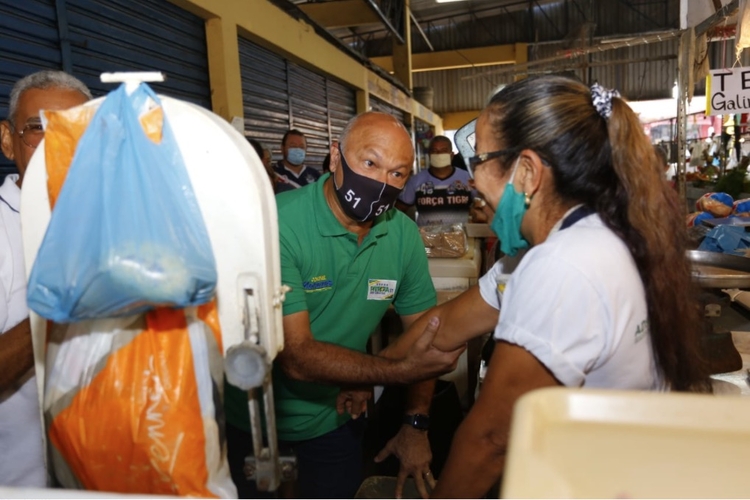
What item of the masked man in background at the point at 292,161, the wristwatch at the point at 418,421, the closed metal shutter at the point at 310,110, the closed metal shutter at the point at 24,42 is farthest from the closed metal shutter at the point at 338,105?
the wristwatch at the point at 418,421

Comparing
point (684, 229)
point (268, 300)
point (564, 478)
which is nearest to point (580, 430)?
point (564, 478)

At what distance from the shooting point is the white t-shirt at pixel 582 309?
1049 millimetres

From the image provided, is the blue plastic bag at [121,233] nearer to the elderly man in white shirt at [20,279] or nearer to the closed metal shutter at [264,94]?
the elderly man in white shirt at [20,279]

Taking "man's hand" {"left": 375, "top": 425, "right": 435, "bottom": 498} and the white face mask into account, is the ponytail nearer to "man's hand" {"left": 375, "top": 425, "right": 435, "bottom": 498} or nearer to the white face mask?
"man's hand" {"left": 375, "top": 425, "right": 435, "bottom": 498}

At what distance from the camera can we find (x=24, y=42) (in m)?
2.75

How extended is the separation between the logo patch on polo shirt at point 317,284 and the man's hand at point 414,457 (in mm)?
662

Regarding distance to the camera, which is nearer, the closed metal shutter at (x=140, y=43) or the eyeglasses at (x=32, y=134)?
the eyeglasses at (x=32, y=134)

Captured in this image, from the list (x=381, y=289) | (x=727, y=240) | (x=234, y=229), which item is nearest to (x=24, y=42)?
(x=381, y=289)

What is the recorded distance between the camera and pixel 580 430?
0.69 m

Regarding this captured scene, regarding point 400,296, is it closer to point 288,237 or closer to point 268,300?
point 288,237

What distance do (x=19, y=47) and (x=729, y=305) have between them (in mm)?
4001

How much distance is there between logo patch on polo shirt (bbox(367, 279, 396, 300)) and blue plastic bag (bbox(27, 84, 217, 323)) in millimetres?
1276

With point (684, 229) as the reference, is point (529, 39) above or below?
above

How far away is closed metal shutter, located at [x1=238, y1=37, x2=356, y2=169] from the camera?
5285 millimetres
